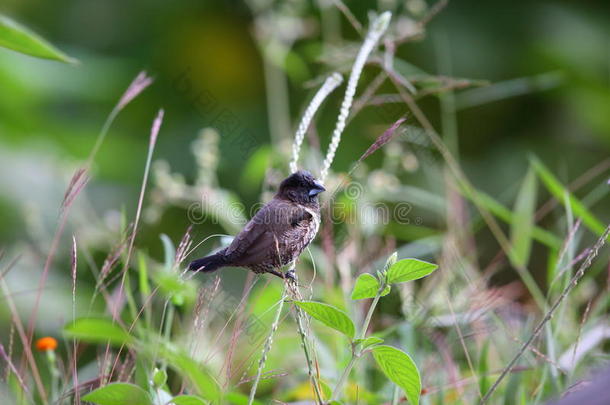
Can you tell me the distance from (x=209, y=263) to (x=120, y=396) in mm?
167

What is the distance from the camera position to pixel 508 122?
10.8 feet

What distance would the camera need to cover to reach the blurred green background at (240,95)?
2.92 m

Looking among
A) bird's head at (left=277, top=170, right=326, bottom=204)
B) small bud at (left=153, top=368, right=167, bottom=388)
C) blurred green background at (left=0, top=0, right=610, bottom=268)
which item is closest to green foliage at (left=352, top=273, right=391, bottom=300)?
bird's head at (left=277, top=170, right=326, bottom=204)

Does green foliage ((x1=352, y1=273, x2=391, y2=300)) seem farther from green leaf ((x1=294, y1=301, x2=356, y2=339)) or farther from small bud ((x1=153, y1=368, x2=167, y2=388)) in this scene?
small bud ((x1=153, y1=368, x2=167, y2=388))

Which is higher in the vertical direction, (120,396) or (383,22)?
(383,22)

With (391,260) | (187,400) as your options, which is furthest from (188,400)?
(391,260)

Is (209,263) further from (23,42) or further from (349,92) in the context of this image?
(23,42)

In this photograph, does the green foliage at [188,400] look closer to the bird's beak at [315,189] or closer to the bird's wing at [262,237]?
the bird's wing at [262,237]

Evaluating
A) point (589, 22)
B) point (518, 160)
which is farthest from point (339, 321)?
point (589, 22)

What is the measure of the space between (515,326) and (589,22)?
2153 millimetres

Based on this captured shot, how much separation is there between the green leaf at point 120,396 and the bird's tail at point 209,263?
14 centimetres

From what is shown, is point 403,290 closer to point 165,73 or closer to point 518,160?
point 518,160

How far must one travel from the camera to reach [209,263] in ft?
2.59

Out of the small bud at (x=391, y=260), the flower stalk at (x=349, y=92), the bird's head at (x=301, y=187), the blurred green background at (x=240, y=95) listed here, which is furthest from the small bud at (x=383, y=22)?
the blurred green background at (x=240, y=95)
